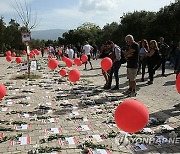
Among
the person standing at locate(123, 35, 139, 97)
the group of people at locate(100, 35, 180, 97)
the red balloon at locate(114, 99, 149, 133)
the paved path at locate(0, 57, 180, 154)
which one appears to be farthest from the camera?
the group of people at locate(100, 35, 180, 97)

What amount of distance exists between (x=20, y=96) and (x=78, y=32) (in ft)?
243

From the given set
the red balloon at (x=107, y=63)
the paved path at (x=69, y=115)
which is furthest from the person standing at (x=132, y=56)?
the red balloon at (x=107, y=63)

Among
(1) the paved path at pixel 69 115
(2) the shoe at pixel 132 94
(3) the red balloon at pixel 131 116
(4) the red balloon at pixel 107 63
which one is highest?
(4) the red balloon at pixel 107 63

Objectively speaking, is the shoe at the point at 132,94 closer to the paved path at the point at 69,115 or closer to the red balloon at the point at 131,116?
the paved path at the point at 69,115

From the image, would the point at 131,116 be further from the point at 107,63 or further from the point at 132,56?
the point at 107,63

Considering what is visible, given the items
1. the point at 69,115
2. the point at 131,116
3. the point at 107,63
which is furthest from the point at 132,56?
the point at 131,116

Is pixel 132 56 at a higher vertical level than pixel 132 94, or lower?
higher

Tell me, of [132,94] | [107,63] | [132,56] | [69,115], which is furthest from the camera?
[107,63]

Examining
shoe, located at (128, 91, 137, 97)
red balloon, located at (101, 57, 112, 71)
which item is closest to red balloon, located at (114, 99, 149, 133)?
shoe, located at (128, 91, 137, 97)

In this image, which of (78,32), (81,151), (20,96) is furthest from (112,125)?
(78,32)

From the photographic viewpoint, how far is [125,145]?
5086 millimetres

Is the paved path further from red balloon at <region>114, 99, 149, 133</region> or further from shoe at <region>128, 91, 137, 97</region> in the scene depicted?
red balloon at <region>114, 99, 149, 133</region>

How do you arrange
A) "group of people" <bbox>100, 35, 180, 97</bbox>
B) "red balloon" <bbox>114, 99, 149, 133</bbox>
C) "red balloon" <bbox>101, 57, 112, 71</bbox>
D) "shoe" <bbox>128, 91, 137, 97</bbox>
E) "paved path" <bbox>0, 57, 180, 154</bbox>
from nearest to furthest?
1. "red balloon" <bbox>114, 99, 149, 133</bbox>
2. "paved path" <bbox>0, 57, 180, 154</bbox>
3. "group of people" <bbox>100, 35, 180, 97</bbox>
4. "shoe" <bbox>128, 91, 137, 97</bbox>
5. "red balloon" <bbox>101, 57, 112, 71</bbox>

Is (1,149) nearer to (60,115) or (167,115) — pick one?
(60,115)
